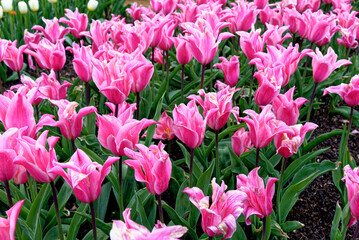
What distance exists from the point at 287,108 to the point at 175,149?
111 cm

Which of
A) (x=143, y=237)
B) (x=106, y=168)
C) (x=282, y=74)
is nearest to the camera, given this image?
(x=143, y=237)

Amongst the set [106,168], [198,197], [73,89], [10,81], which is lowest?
[10,81]

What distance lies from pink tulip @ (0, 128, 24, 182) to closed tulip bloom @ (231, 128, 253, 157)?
1013mm

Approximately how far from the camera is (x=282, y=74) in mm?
2102

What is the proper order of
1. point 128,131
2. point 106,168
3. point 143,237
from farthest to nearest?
point 128,131
point 106,168
point 143,237

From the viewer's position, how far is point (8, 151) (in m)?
1.25

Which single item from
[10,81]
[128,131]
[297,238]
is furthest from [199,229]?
[10,81]

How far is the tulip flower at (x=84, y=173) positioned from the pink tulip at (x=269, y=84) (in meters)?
0.93

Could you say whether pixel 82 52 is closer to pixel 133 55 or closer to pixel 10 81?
pixel 133 55

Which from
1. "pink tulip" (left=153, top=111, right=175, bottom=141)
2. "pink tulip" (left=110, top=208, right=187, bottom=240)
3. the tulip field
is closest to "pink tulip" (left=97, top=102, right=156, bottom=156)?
the tulip field

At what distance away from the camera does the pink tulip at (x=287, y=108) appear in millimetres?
1779

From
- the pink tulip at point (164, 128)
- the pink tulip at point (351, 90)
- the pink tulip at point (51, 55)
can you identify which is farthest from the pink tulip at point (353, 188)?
the pink tulip at point (51, 55)

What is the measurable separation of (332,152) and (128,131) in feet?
6.36

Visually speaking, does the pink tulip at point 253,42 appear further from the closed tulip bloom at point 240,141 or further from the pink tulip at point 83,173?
the pink tulip at point 83,173
